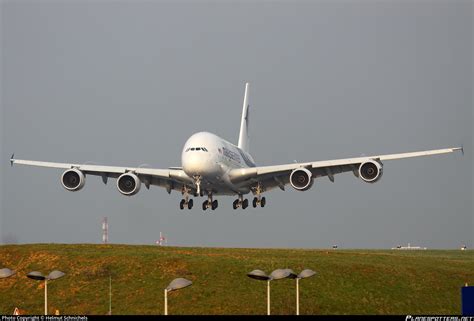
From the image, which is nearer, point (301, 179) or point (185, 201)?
point (301, 179)

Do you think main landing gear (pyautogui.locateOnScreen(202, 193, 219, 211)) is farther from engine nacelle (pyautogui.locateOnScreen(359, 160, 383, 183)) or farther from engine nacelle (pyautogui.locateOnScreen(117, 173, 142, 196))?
engine nacelle (pyautogui.locateOnScreen(359, 160, 383, 183))

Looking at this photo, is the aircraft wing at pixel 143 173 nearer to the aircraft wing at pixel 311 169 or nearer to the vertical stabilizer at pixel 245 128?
the aircraft wing at pixel 311 169

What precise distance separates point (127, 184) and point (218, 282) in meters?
19.8

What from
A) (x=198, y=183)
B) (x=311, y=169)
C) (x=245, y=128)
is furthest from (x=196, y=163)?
(x=245, y=128)

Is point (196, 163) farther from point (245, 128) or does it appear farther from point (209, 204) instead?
point (245, 128)

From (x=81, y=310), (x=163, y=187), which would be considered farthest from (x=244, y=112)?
(x=81, y=310)

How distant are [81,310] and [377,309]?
20.6 m

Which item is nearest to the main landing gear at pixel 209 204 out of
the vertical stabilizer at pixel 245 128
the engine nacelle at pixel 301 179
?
the engine nacelle at pixel 301 179

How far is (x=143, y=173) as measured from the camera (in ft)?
311

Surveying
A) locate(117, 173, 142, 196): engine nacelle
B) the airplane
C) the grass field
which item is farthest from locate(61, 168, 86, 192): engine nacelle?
the grass field

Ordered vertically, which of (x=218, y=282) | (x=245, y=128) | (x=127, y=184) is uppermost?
(x=245, y=128)

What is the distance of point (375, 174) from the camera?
89562 mm

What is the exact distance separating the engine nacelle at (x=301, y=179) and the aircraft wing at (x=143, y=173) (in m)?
8.94

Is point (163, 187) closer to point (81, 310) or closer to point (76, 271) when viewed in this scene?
point (76, 271)
